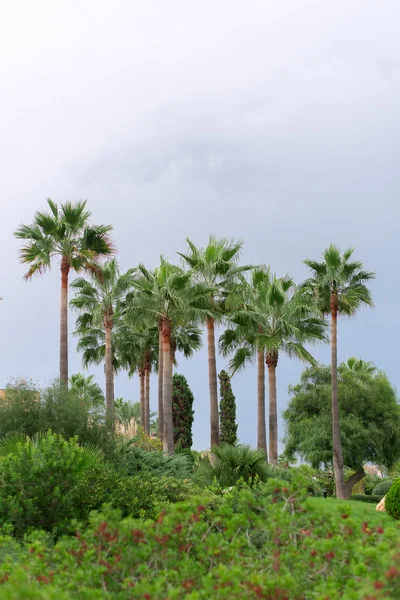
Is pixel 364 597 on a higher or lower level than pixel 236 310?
lower

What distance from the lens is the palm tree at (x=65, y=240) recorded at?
31.7m

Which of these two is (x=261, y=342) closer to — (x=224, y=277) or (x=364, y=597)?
(x=224, y=277)

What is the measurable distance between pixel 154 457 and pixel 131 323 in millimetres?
11136

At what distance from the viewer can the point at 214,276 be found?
3259 cm

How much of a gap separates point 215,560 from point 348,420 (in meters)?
35.8

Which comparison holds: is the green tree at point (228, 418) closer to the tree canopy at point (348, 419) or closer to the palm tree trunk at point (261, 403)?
the tree canopy at point (348, 419)

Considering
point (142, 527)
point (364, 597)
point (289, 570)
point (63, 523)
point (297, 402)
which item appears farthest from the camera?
point (297, 402)

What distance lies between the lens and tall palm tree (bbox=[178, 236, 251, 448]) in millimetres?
31906

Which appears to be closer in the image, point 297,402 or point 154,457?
point 154,457

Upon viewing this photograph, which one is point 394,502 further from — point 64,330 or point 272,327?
point 64,330

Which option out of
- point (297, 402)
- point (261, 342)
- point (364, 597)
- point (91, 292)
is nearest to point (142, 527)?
point (364, 597)

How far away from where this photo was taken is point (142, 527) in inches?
234

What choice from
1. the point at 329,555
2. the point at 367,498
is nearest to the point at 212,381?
the point at 367,498

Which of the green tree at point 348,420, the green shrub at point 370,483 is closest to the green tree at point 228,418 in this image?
the green tree at point 348,420
